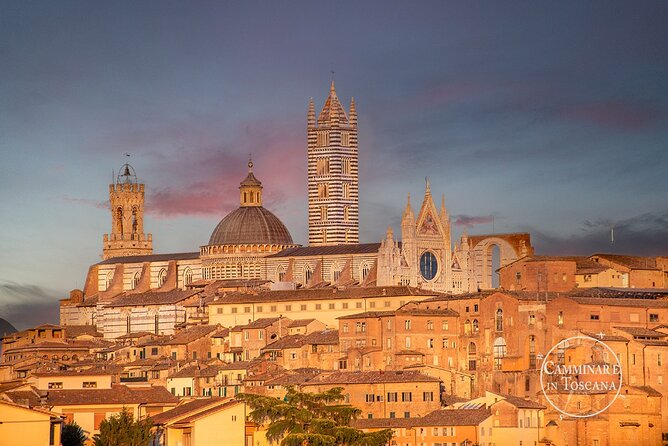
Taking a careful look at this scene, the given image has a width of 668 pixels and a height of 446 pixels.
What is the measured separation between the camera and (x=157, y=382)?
84.2 metres

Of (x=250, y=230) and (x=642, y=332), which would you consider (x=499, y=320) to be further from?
(x=250, y=230)

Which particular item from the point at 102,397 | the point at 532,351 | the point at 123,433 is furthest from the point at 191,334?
the point at 123,433

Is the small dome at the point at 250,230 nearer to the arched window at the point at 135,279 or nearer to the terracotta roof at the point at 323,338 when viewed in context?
the arched window at the point at 135,279

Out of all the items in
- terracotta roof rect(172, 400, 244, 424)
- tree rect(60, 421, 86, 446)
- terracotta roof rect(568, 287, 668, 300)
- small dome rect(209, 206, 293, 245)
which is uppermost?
Result: small dome rect(209, 206, 293, 245)

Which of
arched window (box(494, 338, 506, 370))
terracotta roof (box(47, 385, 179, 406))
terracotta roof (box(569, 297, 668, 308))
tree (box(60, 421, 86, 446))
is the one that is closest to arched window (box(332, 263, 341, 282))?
arched window (box(494, 338, 506, 370))

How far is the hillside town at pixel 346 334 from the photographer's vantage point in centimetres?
6888

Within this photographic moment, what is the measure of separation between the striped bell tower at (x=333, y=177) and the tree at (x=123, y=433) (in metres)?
56.7

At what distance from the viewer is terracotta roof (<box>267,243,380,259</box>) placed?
344 feet

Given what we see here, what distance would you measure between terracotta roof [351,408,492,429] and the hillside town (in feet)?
0.42

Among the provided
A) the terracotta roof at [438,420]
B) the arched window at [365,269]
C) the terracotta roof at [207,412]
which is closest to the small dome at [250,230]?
the arched window at [365,269]

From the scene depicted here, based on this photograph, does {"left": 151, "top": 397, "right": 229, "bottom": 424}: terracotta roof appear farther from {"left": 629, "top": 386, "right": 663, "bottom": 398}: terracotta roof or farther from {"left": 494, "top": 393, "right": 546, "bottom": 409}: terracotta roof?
{"left": 629, "top": 386, "right": 663, "bottom": 398}: terracotta roof

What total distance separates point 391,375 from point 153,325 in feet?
103

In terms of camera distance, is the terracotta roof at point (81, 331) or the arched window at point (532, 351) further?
the terracotta roof at point (81, 331)

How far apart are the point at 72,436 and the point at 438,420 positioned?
17.9m
